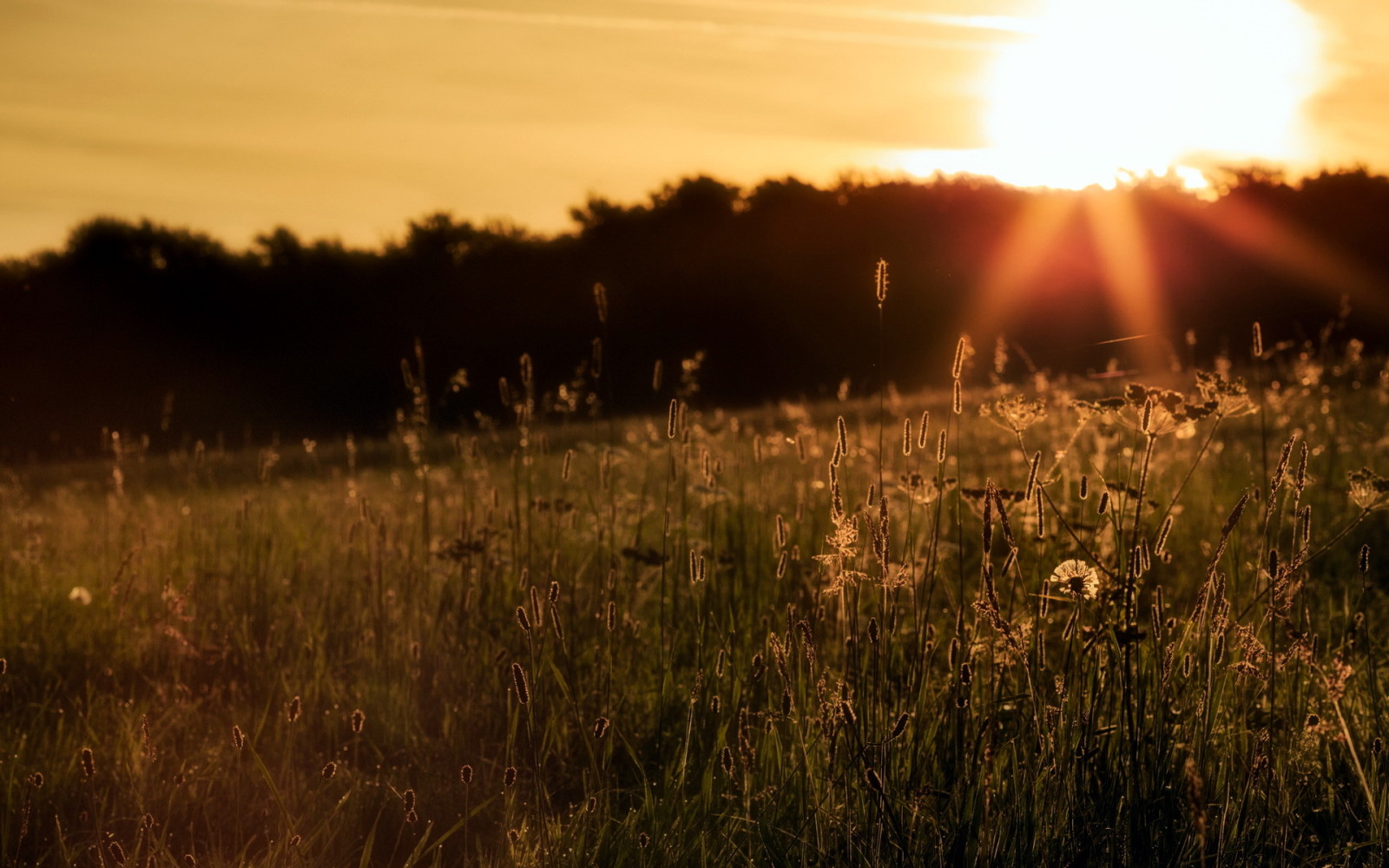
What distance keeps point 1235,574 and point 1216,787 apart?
2.01ft

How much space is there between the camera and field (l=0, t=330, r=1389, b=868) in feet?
6.52

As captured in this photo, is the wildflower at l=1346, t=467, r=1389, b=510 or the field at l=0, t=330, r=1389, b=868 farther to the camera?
the wildflower at l=1346, t=467, r=1389, b=510

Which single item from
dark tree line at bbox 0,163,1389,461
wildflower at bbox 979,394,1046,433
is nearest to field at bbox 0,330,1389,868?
wildflower at bbox 979,394,1046,433

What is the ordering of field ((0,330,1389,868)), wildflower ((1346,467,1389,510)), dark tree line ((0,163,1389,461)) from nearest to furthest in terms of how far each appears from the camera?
field ((0,330,1389,868))
wildflower ((1346,467,1389,510))
dark tree line ((0,163,1389,461))

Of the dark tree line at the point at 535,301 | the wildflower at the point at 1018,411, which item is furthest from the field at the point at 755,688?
the dark tree line at the point at 535,301

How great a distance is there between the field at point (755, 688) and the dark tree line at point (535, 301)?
38.9 ft

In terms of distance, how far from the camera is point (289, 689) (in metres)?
3.12

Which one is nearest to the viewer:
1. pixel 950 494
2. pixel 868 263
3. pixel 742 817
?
pixel 742 817

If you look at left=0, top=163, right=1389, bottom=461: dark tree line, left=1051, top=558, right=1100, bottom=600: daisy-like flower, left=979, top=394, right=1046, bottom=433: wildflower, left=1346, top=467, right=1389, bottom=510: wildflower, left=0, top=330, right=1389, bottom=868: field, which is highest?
left=0, top=163, right=1389, bottom=461: dark tree line

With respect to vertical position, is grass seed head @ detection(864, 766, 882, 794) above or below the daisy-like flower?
below

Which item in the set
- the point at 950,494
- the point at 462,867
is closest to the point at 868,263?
the point at 950,494

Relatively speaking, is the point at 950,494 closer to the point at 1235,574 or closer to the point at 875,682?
the point at 1235,574

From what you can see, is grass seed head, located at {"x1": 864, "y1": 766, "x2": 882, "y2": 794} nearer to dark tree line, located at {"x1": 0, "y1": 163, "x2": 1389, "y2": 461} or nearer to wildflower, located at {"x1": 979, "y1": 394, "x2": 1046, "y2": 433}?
wildflower, located at {"x1": 979, "y1": 394, "x2": 1046, "y2": 433}

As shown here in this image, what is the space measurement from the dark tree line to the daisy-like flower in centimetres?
1318
